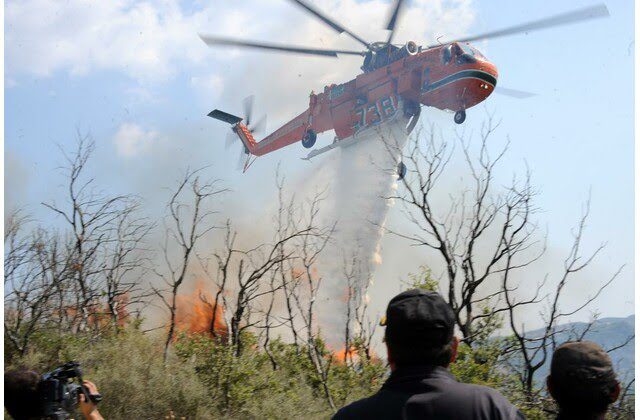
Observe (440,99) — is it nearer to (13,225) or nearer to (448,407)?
(13,225)

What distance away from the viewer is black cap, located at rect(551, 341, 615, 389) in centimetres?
294

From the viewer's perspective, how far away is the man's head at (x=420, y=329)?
273cm

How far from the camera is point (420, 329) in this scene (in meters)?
2.73

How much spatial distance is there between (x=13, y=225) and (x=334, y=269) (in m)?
11.5

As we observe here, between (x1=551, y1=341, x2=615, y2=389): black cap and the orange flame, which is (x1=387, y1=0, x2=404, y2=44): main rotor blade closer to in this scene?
the orange flame

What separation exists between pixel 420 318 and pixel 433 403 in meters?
0.30

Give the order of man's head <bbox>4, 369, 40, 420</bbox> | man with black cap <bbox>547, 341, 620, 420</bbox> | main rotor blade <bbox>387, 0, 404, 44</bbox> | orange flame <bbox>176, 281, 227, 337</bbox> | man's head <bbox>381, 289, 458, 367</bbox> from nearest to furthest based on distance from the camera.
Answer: man's head <bbox>381, 289, 458, 367</bbox>
man with black cap <bbox>547, 341, 620, 420</bbox>
man's head <bbox>4, 369, 40, 420</bbox>
main rotor blade <bbox>387, 0, 404, 44</bbox>
orange flame <bbox>176, 281, 227, 337</bbox>

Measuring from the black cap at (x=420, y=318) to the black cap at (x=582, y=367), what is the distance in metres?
0.55

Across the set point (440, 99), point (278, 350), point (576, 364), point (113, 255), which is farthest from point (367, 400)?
point (440, 99)

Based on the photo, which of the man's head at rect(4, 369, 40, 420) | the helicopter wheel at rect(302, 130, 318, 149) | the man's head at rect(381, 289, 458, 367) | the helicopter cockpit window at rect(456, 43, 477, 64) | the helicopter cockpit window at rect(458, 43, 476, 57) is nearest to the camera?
the man's head at rect(381, 289, 458, 367)

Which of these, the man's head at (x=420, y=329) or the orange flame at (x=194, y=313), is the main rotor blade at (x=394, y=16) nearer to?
the orange flame at (x=194, y=313)

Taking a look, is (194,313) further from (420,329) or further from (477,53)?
(420,329)

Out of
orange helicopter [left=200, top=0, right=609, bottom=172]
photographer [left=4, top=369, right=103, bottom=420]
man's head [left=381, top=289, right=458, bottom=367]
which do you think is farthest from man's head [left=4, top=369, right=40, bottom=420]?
orange helicopter [left=200, top=0, right=609, bottom=172]

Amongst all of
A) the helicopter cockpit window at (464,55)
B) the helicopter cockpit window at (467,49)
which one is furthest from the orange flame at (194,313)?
the helicopter cockpit window at (467,49)
